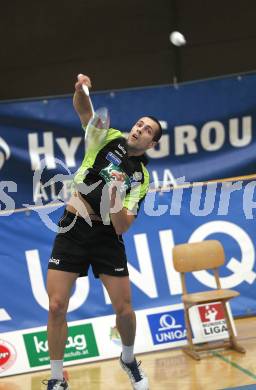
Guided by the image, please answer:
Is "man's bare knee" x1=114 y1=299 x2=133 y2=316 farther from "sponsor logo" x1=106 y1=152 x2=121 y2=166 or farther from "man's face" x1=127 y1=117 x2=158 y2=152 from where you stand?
"man's face" x1=127 y1=117 x2=158 y2=152

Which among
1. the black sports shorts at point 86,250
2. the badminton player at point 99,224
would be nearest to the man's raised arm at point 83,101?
the badminton player at point 99,224

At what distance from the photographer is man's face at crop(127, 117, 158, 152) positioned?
465cm

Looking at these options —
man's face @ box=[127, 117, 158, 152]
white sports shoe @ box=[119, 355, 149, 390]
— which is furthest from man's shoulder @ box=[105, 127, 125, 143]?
white sports shoe @ box=[119, 355, 149, 390]

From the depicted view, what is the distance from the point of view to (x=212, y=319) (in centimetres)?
629

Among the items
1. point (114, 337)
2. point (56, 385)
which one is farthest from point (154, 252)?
point (56, 385)

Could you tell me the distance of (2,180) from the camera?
663cm

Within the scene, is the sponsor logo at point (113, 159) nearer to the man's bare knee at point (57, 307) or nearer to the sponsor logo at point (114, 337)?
the man's bare knee at point (57, 307)

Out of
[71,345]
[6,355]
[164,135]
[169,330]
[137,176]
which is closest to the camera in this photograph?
[137,176]

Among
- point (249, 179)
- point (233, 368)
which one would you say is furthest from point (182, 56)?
point (233, 368)

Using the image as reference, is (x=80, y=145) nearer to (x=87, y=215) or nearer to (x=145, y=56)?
(x=87, y=215)

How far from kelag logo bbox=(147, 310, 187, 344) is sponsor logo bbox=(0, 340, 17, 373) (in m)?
1.28

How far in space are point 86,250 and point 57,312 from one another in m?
0.47

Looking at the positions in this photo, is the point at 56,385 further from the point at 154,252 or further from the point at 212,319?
the point at 154,252

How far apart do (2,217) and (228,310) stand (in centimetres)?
232
